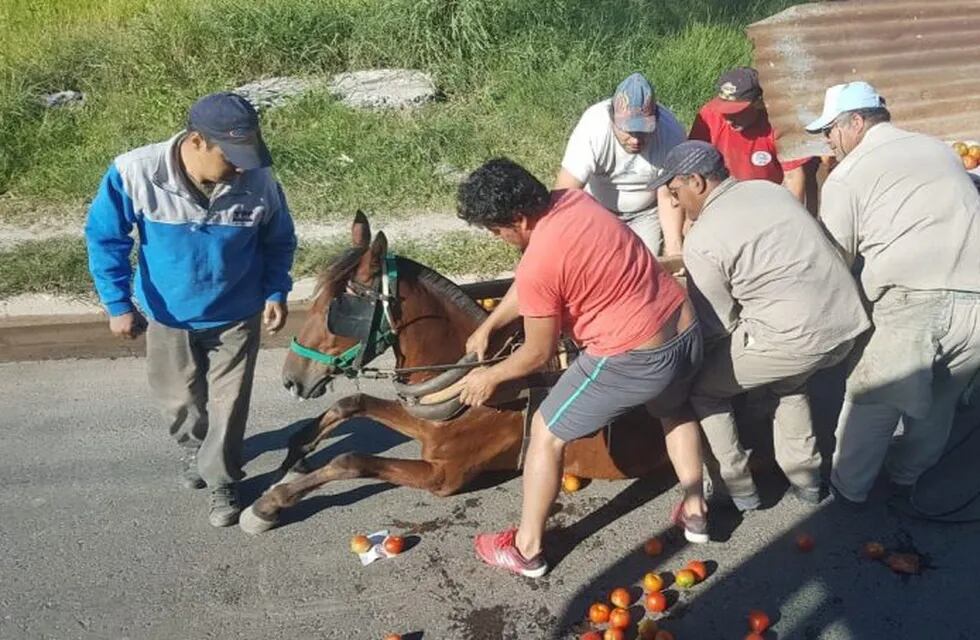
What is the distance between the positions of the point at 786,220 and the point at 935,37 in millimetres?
6077

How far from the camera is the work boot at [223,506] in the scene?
4.68m

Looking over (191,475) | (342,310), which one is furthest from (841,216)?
(191,475)

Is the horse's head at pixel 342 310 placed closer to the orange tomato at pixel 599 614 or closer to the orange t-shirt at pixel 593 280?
the orange t-shirt at pixel 593 280

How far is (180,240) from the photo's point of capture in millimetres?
4031

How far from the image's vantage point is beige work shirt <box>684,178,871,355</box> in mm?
4035

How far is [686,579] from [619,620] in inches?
17.8

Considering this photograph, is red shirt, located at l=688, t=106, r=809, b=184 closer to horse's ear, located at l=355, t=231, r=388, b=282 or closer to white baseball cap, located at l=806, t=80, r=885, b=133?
white baseball cap, located at l=806, t=80, r=885, b=133

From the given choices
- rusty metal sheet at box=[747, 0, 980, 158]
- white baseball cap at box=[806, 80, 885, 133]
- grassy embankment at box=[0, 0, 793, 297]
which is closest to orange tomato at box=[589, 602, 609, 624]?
white baseball cap at box=[806, 80, 885, 133]

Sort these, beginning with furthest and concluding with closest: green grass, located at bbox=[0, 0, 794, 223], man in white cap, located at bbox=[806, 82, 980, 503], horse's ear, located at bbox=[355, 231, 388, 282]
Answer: green grass, located at bbox=[0, 0, 794, 223] → man in white cap, located at bbox=[806, 82, 980, 503] → horse's ear, located at bbox=[355, 231, 388, 282]

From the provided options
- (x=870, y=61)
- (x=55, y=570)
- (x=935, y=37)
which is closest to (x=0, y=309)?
(x=55, y=570)

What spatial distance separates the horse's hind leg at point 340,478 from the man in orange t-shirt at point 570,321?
19.2 inches

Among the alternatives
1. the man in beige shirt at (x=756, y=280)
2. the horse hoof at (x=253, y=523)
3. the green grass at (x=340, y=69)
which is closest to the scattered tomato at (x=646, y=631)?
the man in beige shirt at (x=756, y=280)

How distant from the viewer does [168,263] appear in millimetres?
4094

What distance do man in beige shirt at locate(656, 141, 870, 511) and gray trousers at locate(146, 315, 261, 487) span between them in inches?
82.1
